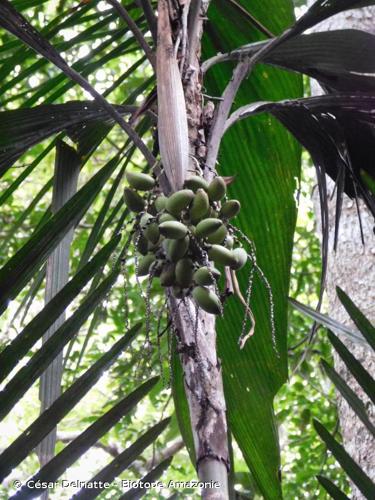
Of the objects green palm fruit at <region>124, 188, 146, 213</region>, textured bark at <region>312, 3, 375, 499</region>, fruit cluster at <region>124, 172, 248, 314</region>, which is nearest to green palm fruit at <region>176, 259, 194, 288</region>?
fruit cluster at <region>124, 172, 248, 314</region>

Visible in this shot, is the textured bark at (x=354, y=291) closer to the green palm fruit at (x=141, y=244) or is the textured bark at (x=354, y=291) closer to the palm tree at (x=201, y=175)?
the palm tree at (x=201, y=175)

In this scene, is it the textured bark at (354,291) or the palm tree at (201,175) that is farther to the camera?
the textured bark at (354,291)

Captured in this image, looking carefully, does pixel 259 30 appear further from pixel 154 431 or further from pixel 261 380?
pixel 154 431

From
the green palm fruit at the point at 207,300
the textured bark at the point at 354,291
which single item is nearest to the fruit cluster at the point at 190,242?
the green palm fruit at the point at 207,300

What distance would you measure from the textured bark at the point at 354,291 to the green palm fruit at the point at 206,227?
1.10 m

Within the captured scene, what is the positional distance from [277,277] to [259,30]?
431 millimetres

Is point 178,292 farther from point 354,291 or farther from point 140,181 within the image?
point 354,291

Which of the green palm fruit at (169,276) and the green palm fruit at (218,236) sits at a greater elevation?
the green palm fruit at (218,236)

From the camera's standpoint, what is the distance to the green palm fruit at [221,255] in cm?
67

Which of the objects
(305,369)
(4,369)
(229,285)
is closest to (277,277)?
(229,285)

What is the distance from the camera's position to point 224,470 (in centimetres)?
67

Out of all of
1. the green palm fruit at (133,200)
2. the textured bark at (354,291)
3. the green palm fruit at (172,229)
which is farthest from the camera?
the textured bark at (354,291)

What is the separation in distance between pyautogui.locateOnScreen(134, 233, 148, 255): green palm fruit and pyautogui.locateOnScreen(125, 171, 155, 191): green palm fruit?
6cm

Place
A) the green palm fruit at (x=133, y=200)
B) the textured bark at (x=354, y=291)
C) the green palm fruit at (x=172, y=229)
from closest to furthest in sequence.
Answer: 1. the green palm fruit at (x=172, y=229)
2. the green palm fruit at (x=133, y=200)
3. the textured bark at (x=354, y=291)
